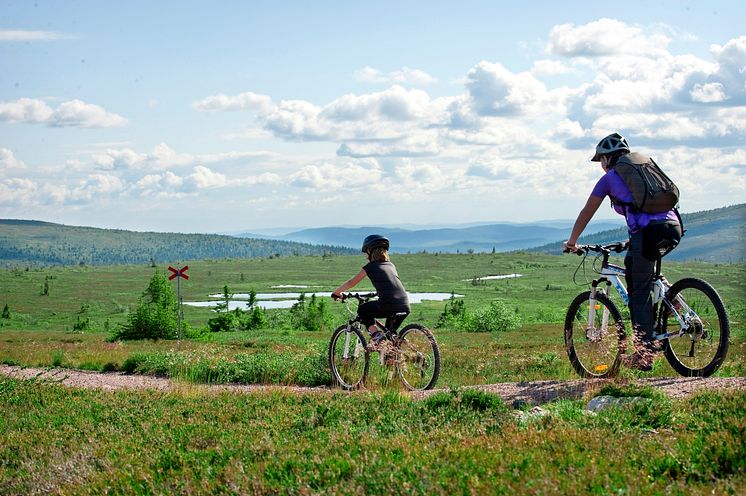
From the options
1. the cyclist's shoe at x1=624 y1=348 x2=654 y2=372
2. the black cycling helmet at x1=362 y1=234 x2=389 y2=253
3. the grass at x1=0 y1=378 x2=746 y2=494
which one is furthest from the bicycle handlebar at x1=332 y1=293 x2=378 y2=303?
the cyclist's shoe at x1=624 y1=348 x2=654 y2=372

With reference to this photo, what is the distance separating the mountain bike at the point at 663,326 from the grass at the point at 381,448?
2019 millimetres

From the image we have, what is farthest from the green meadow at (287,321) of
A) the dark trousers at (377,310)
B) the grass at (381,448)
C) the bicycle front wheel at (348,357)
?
the grass at (381,448)

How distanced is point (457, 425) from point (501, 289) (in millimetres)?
102508

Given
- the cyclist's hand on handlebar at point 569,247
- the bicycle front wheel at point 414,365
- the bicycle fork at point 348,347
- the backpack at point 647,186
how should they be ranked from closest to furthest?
the backpack at point 647,186 < the cyclist's hand on handlebar at point 569,247 < the bicycle front wheel at point 414,365 < the bicycle fork at point 348,347

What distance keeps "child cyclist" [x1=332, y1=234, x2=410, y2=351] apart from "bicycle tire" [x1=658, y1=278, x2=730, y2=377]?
3.89 metres

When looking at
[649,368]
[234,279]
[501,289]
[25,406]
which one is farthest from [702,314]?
[234,279]

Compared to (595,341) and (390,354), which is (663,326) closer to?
(595,341)

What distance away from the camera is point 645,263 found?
1010 cm

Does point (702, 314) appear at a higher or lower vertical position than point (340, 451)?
higher

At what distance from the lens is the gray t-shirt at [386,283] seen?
41.0 feet

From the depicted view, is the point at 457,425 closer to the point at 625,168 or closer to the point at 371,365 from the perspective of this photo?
the point at 625,168

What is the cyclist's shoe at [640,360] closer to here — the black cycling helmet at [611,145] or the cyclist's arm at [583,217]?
the cyclist's arm at [583,217]

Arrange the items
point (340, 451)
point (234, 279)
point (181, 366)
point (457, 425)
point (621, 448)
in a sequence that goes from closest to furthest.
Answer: point (621, 448) → point (340, 451) → point (457, 425) → point (181, 366) → point (234, 279)

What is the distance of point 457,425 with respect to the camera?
796 cm
